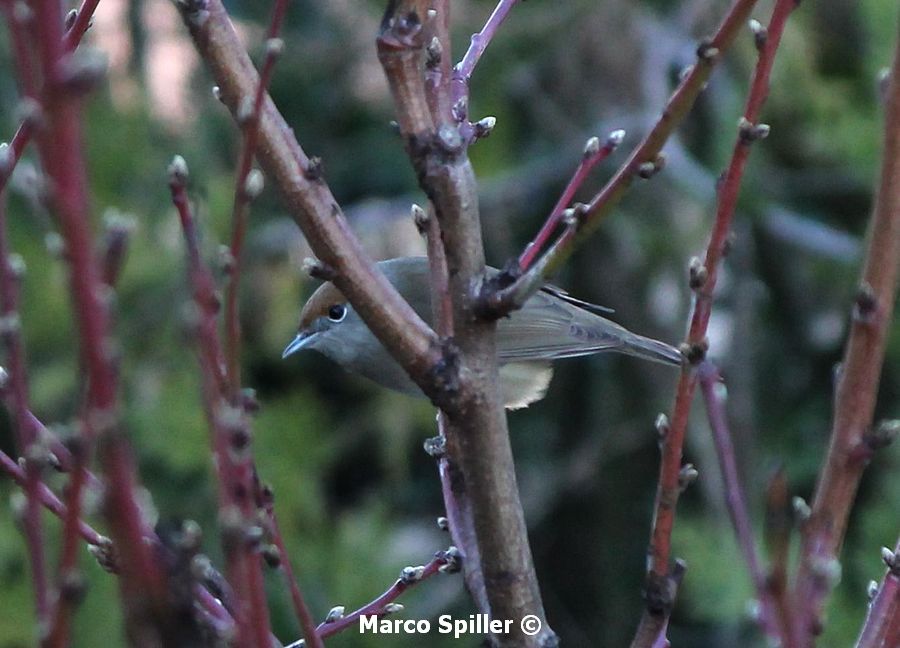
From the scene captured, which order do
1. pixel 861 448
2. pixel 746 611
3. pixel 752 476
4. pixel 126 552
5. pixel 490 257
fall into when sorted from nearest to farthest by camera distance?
pixel 126 552, pixel 861 448, pixel 746 611, pixel 752 476, pixel 490 257

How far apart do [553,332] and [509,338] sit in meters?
0.14

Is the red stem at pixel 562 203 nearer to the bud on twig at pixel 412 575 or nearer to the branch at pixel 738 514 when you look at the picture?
the branch at pixel 738 514

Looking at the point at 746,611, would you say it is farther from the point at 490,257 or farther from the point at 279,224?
the point at 279,224

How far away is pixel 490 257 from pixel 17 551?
2.24 metres

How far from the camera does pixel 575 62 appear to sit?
5.56m

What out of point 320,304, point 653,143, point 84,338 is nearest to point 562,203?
point 653,143

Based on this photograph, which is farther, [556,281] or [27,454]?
[556,281]

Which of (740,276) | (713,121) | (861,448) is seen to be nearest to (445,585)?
(740,276)

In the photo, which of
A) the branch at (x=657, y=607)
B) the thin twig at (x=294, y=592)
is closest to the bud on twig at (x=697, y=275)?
the branch at (x=657, y=607)

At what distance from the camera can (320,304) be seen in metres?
3.82

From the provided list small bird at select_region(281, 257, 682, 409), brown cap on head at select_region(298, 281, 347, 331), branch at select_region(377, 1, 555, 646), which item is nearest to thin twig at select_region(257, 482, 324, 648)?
branch at select_region(377, 1, 555, 646)

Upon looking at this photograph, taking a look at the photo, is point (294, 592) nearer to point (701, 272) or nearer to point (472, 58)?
point (701, 272)

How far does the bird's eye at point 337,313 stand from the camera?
12.5 ft

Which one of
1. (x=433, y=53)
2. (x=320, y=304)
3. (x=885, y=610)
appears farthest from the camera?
(x=320, y=304)
